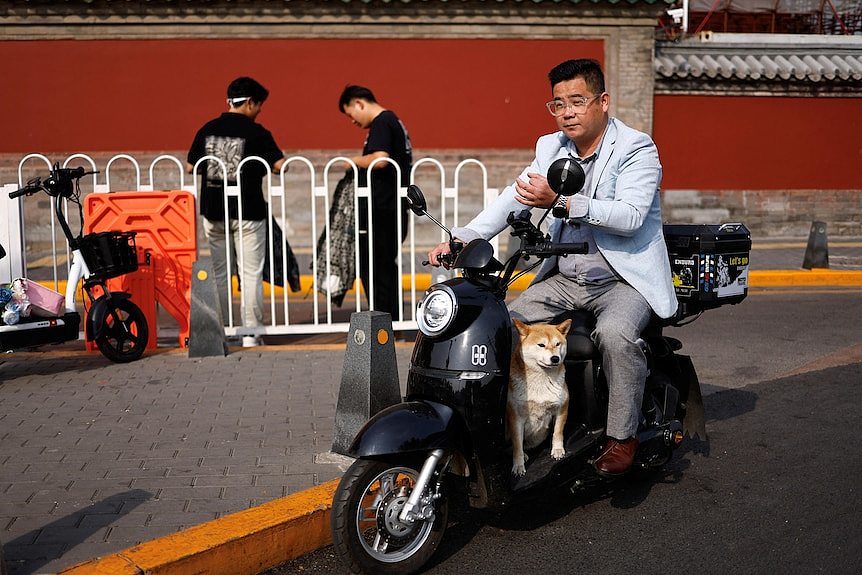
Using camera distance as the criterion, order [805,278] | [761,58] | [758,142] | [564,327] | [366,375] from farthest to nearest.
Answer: [761,58], [758,142], [805,278], [366,375], [564,327]

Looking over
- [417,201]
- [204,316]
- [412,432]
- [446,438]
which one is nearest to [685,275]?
[417,201]

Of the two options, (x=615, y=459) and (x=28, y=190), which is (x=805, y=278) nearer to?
(x=615, y=459)

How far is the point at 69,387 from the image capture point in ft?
21.2

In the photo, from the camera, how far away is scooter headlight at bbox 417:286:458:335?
3881mm

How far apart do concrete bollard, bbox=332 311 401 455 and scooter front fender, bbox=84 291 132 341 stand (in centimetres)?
270

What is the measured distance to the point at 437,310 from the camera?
3.92 metres

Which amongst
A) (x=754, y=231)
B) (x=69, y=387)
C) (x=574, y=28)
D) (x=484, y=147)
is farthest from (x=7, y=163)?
(x=754, y=231)

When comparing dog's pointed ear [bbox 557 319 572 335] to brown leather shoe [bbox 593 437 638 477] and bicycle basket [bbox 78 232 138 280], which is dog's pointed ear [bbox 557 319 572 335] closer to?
brown leather shoe [bbox 593 437 638 477]

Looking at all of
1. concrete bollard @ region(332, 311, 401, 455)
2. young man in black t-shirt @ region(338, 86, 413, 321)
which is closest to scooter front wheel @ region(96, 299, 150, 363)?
young man in black t-shirt @ region(338, 86, 413, 321)

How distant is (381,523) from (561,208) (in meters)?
1.49

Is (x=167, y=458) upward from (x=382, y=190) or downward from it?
downward

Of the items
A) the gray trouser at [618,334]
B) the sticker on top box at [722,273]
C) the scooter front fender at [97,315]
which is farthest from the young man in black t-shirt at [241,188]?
the sticker on top box at [722,273]

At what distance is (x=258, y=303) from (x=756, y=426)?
407cm

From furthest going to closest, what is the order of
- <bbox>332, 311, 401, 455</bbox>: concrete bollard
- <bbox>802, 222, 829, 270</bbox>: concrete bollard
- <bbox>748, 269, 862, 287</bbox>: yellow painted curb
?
1. <bbox>802, 222, 829, 270</bbox>: concrete bollard
2. <bbox>748, 269, 862, 287</bbox>: yellow painted curb
3. <bbox>332, 311, 401, 455</bbox>: concrete bollard
